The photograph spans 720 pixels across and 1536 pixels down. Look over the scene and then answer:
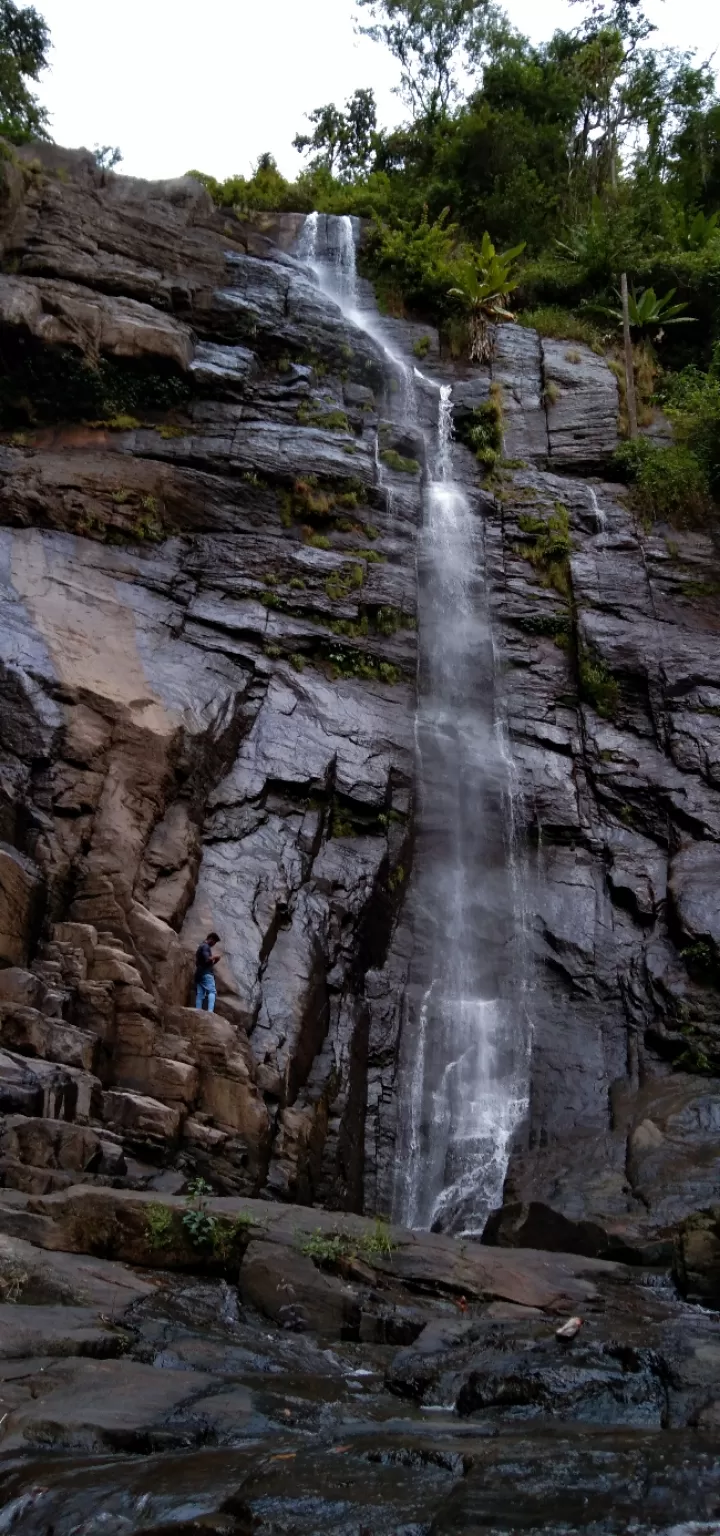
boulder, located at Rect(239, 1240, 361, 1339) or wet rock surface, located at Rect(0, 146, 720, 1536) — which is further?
boulder, located at Rect(239, 1240, 361, 1339)

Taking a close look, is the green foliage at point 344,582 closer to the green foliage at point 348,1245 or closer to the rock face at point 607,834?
the rock face at point 607,834

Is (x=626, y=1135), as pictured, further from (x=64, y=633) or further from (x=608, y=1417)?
(x=64, y=633)

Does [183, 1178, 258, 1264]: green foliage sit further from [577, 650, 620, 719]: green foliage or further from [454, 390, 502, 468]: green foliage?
[454, 390, 502, 468]: green foliage

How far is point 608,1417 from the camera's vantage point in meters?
5.95

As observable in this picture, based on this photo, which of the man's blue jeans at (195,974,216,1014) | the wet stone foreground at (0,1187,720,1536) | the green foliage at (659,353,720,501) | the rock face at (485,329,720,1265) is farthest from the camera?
the green foliage at (659,353,720,501)

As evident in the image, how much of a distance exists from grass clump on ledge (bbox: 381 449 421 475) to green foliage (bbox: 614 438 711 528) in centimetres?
406

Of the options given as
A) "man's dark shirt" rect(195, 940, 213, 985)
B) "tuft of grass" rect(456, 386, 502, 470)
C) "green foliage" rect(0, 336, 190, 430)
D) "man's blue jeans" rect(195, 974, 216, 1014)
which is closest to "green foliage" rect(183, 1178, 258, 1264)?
"man's blue jeans" rect(195, 974, 216, 1014)

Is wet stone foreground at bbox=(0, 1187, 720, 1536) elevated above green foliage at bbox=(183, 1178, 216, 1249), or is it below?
below

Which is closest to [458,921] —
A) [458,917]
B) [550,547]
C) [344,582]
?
[458,917]

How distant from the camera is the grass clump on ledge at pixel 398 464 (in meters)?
20.7

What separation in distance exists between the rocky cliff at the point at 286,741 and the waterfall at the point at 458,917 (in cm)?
28

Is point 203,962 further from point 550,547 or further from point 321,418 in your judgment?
point 321,418

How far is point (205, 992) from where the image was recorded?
1194cm

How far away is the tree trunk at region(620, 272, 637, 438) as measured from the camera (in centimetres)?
2211
